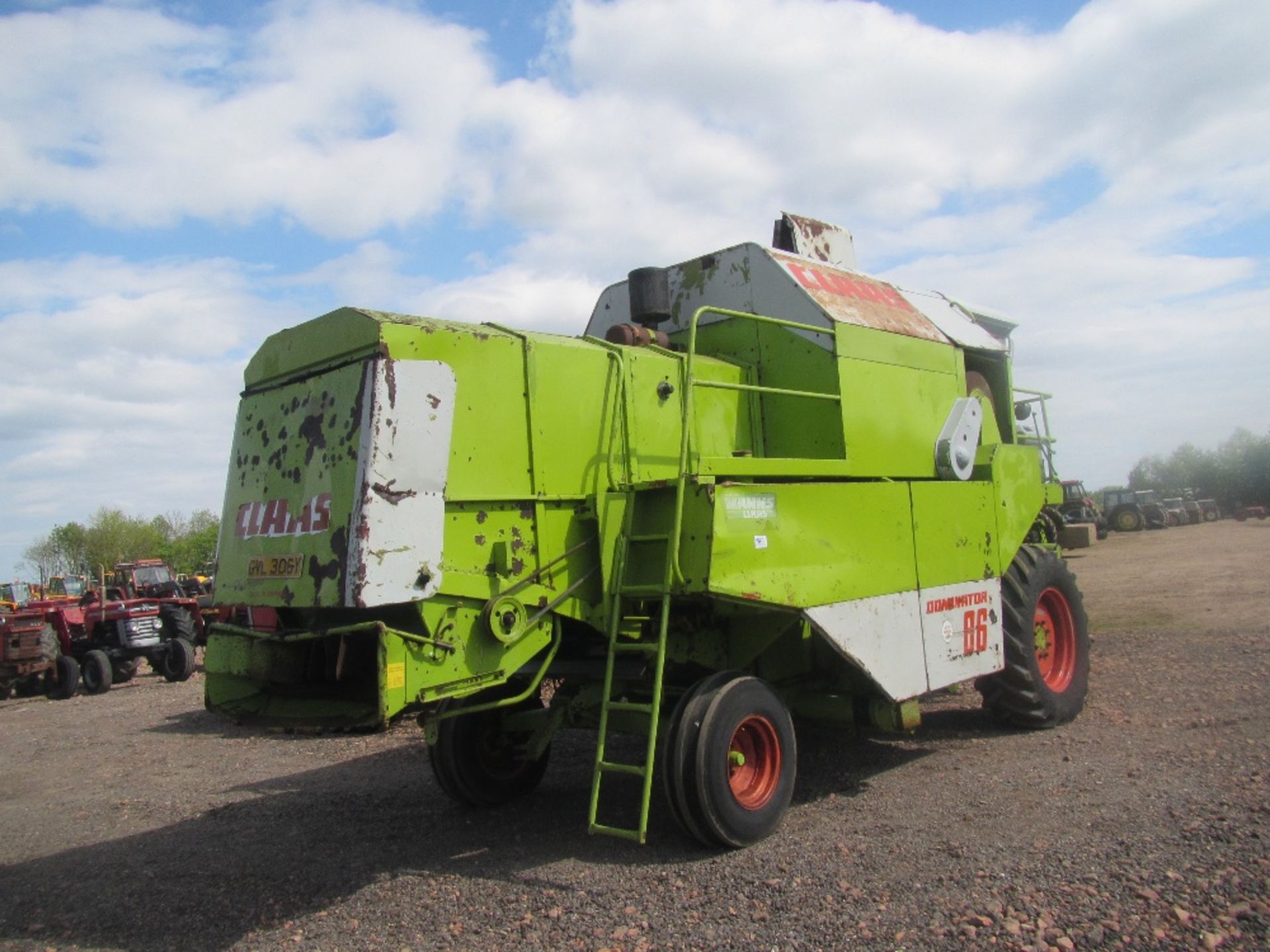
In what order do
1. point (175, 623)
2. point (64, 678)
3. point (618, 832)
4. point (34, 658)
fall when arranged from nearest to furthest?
point (618, 832) < point (34, 658) < point (64, 678) < point (175, 623)

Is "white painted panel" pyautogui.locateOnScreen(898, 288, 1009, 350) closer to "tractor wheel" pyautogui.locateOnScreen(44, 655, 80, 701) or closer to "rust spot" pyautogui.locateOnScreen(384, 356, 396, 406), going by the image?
"rust spot" pyautogui.locateOnScreen(384, 356, 396, 406)

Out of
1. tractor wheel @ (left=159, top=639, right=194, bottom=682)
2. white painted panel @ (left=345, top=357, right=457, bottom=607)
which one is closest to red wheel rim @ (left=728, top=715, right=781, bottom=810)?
white painted panel @ (left=345, top=357, right=457, bottom=607)

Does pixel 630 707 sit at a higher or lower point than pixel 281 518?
lower

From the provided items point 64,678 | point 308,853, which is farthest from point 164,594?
point 308,853

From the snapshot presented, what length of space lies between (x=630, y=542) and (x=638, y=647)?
1.95 feet

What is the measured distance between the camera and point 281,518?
4922 mm

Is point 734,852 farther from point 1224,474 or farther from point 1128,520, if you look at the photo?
point 1224,474

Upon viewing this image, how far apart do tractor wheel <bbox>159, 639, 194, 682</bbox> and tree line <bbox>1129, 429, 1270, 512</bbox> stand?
7045 centimetres

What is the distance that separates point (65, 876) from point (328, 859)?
4.86 feet

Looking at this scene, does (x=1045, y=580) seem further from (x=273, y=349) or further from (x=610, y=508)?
(x=273, y=349)

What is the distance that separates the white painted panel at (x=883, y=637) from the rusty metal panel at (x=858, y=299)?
6.16 feet

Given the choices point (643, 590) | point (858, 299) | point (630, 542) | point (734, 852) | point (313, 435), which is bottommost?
point (734, 852)

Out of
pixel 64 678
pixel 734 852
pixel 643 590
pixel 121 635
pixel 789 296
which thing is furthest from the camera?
pixel 121 635

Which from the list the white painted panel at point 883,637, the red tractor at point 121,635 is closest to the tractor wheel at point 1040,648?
the white painted panel at point 883,637
